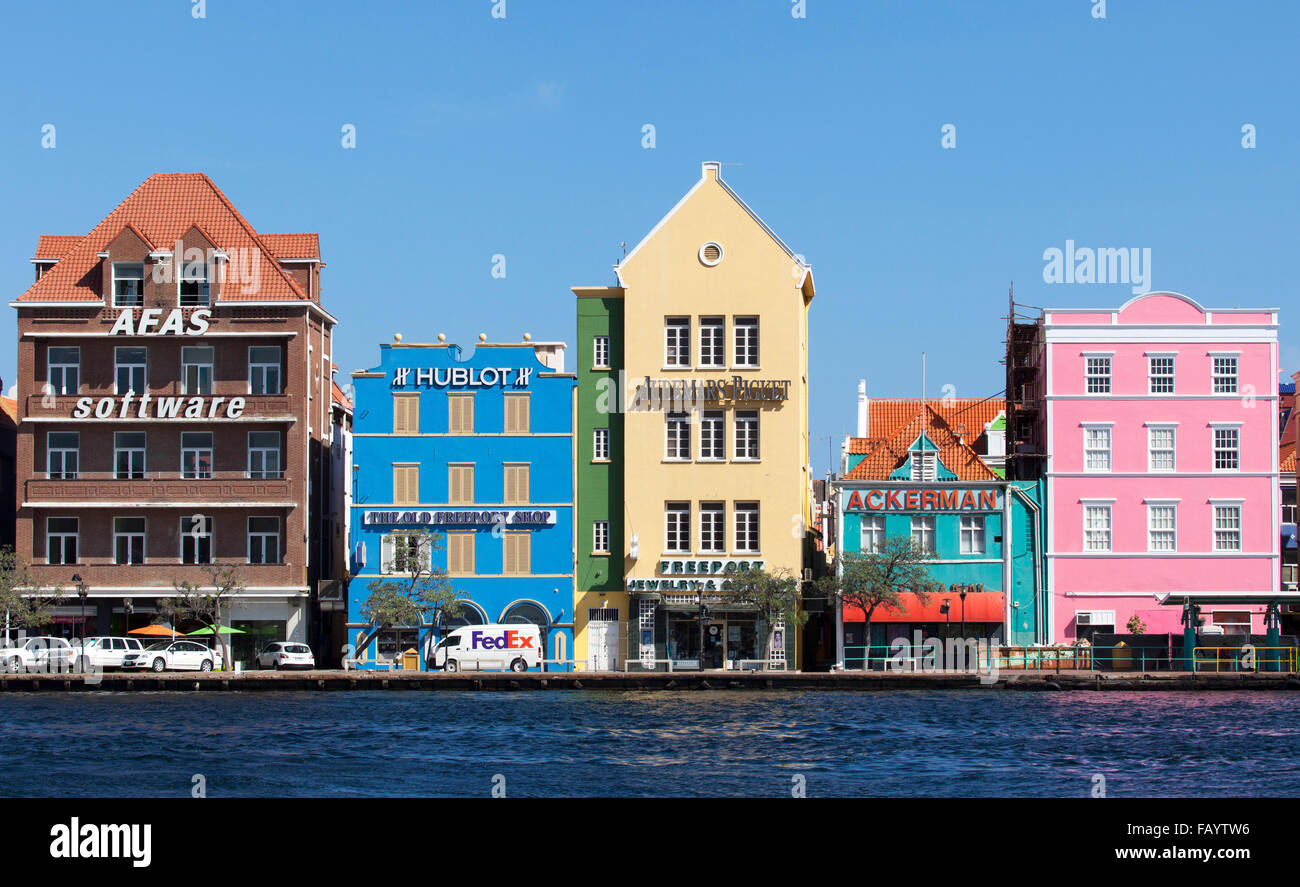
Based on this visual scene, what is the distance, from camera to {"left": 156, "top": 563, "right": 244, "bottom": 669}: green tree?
67.9 m

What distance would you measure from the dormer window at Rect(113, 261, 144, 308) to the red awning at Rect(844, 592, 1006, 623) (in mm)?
36112

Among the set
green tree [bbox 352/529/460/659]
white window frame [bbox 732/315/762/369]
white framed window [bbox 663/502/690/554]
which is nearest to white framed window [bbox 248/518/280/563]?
green tree [bbox 352/529/460/659]

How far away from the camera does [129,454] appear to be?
71750 millimetres

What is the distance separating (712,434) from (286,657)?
22.0 meters

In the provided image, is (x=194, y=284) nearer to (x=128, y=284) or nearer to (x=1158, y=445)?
(x=128, y=284)

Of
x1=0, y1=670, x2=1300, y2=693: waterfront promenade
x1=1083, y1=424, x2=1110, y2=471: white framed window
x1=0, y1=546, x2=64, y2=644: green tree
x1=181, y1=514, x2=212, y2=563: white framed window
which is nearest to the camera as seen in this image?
x1=0, y1=670, x2=1300, y2=693: waterfront promenade

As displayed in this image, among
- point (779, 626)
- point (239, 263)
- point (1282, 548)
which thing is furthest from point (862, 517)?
point (239, 263)

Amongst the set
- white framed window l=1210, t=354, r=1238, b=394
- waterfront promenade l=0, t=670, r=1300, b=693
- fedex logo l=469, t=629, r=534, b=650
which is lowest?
waterfront promenade l=0, t=670, r=1300, b=693

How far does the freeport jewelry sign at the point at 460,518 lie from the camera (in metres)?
71.8

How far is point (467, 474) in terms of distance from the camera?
2832 inches

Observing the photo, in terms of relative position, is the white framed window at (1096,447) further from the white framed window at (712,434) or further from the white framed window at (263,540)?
the white framed window at (263,540)

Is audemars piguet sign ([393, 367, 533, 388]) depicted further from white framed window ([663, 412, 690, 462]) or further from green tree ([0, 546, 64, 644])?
green tree ([0, 546, 64, 644])
